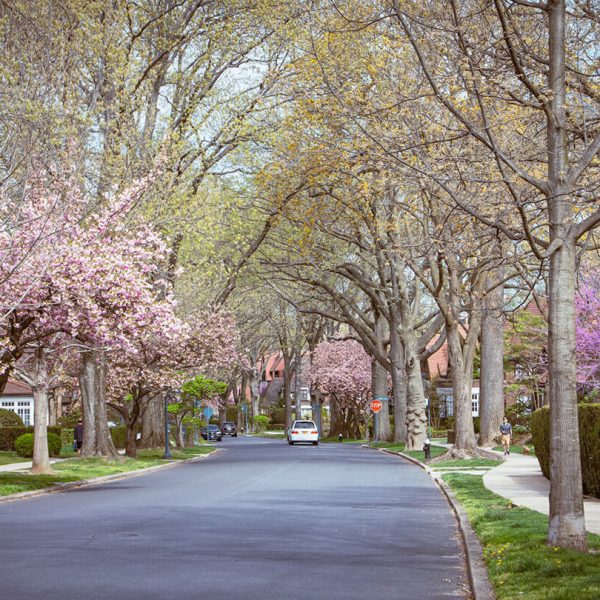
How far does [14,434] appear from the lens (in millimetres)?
55875

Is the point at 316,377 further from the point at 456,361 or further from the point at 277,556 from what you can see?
the point at 277,556

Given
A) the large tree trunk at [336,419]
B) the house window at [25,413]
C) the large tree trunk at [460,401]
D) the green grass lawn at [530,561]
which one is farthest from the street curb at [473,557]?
the large tree trunk at [336,419]

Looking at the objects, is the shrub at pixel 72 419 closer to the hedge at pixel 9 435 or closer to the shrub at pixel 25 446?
the hedge at pixel 9 435

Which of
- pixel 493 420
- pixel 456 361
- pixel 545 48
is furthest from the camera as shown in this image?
pixel 493 420

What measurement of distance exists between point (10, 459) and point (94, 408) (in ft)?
27.2

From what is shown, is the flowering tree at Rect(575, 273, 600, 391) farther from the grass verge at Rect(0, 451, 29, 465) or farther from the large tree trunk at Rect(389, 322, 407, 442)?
the grass verge at Rect(0, 451, 29, 465)

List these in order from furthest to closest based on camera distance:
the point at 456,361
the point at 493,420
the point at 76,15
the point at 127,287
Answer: the point at 493,420 < the point at 456,361 < the point at 76,15 < the point at 127,287

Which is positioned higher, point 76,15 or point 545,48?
point 76,15

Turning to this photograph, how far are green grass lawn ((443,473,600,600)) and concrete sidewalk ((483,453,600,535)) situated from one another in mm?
832

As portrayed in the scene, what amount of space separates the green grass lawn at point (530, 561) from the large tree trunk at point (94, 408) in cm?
2328

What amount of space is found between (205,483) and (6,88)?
1101cm

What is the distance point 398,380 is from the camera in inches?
2223

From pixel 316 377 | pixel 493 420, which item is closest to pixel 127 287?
pixel 493 420

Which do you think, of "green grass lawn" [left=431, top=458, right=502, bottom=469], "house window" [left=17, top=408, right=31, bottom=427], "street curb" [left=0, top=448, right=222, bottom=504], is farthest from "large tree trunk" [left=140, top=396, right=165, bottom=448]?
"house window" [left=17, top=408, right=31, bottom=427]
